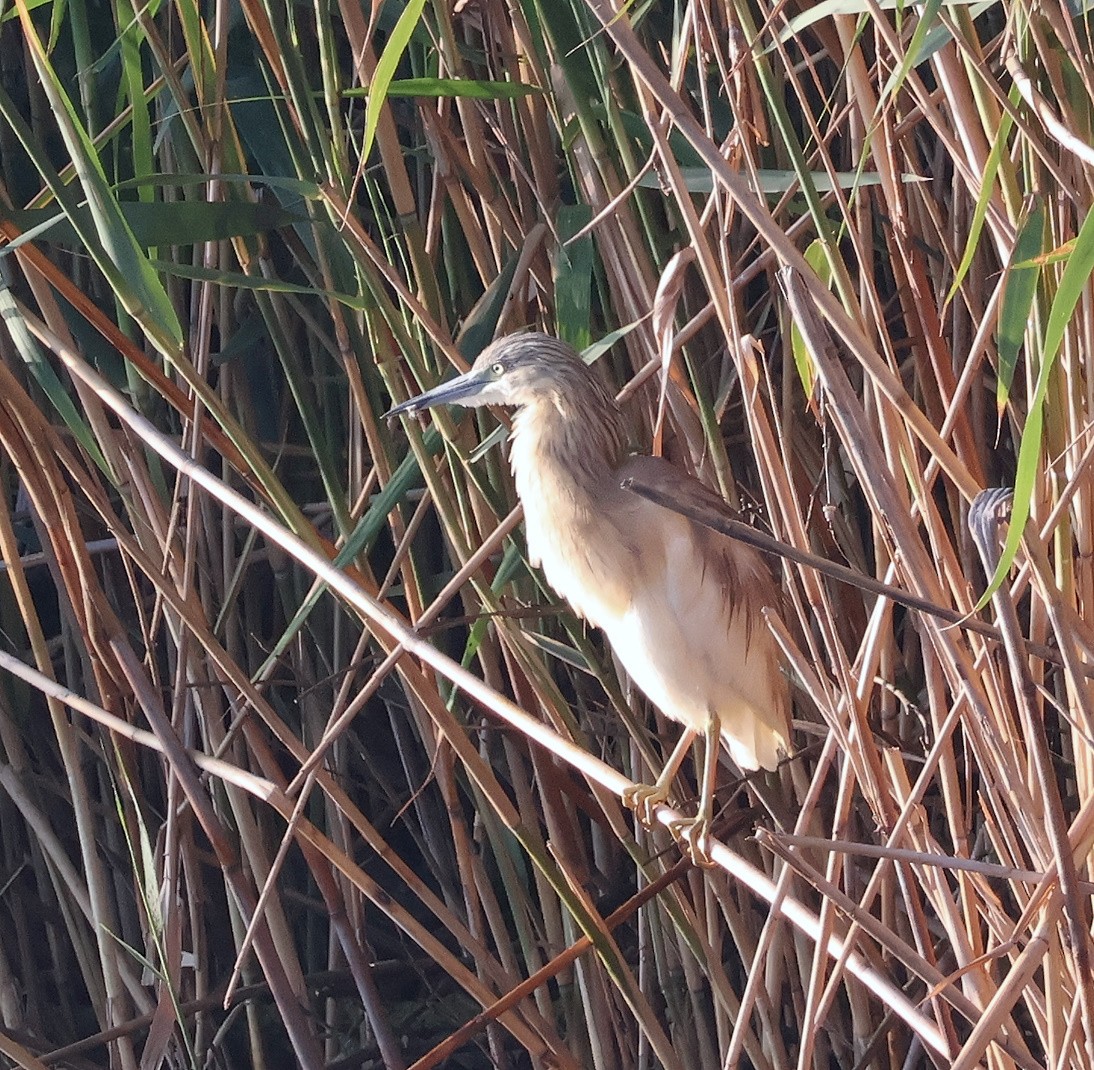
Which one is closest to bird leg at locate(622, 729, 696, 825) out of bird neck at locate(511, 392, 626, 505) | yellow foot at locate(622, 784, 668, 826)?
yellow foot at locate(622, 784, 668, 826)

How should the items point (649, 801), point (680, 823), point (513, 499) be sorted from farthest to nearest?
point (513, 499)
point (649, 801)
point (680, 823)

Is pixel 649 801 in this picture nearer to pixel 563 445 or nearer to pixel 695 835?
pixel 695 835

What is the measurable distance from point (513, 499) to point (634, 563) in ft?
0.75

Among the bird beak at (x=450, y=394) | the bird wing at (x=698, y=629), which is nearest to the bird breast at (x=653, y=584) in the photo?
the bird wing at (x=698, y=629)

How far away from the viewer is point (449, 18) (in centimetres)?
118

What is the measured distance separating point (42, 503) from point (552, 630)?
24.0 inches

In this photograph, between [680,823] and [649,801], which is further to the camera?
[649,801]

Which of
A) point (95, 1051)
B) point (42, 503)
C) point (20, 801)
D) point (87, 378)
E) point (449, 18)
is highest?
point (449, 18)

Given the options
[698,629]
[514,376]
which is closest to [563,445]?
[514,376]

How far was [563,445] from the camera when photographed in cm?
137

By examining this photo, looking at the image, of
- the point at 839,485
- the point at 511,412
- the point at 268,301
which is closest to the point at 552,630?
the point at 511,412

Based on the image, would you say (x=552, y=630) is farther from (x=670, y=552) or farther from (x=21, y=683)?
(x=21, y=683)

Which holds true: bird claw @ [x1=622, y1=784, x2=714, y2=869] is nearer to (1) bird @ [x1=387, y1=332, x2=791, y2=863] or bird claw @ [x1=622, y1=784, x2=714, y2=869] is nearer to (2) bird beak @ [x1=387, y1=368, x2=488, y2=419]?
(1) bird @ [x1=387, y1=332, x2=791, y2=863]

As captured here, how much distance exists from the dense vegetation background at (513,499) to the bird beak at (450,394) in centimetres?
3
